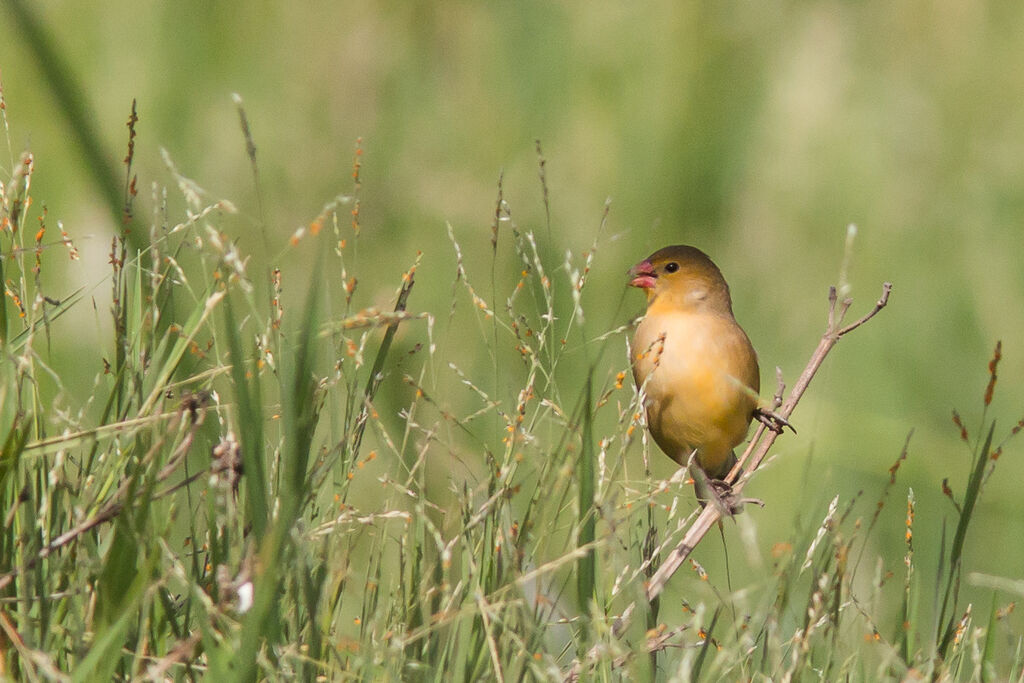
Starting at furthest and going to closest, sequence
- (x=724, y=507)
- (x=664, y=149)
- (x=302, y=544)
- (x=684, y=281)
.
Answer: (x=664, y=149) < (x=684, y=281) < (x=724, y=507) < (x=302, y=544)

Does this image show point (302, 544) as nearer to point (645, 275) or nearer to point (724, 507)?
point (724, 507)

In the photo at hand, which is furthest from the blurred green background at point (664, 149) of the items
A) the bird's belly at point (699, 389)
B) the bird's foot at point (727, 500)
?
the bird's foot at point (727, 500)

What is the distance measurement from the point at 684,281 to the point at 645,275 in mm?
134

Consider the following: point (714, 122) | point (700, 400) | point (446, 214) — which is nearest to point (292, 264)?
point (446, 214)

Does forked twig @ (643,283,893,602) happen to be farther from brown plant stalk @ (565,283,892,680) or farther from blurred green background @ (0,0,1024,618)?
blurred green background @ (0,0,1024,618)

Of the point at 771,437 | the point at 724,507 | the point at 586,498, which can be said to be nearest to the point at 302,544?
the point at 586,498

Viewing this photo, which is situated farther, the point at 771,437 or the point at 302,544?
the point at 771,437

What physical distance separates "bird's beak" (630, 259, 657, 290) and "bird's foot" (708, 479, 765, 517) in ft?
2.35

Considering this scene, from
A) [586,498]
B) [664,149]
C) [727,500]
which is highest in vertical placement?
[664,149]

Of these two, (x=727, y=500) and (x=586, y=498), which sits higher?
(x=586, y=498)

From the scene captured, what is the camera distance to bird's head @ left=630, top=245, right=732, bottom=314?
10.2 ft

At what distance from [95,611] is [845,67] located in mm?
4134

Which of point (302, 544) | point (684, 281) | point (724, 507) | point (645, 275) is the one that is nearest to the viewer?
point (302, 544)

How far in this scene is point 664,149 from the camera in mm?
4836
